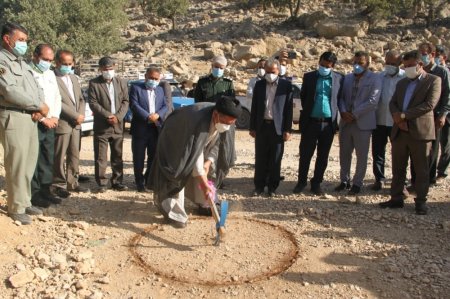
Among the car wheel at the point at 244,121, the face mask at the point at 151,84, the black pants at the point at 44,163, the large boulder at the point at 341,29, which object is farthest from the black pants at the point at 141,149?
the large boulder at the point at 341,29

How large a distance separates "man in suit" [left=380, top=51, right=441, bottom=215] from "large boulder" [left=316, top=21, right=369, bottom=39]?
23.9 m

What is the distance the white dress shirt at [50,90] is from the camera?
5383 mm

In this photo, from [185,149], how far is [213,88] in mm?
2155

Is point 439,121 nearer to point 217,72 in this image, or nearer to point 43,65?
point 217,72

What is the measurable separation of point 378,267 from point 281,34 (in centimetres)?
2816

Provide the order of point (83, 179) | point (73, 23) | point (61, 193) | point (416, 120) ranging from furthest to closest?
point (73, 23), point (83, 179), point (61, 193), point (416, 120)

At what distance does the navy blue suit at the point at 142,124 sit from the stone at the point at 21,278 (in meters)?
2.59

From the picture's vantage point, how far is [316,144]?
6395mm

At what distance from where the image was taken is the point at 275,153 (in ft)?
20.3

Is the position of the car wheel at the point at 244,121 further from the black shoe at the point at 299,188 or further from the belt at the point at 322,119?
the belt at the point at 322,119

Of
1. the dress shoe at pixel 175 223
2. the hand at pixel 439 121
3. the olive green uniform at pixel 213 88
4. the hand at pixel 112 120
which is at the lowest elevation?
the dress shoe at pixel 175 223

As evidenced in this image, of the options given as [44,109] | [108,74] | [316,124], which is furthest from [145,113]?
[316,124]

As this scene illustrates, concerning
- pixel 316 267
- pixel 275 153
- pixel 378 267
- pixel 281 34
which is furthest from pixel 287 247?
pixel 281 34

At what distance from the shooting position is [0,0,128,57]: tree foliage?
25.4 meters
